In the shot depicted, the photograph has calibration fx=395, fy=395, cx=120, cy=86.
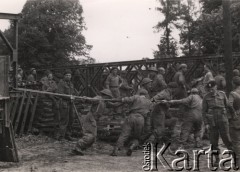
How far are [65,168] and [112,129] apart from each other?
14.3ft

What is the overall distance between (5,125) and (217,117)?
473cm

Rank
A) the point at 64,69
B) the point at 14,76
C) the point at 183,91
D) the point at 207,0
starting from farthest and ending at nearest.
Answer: the point at 207,0
the point at 64,69
the point at 183,91
the point at 14,76

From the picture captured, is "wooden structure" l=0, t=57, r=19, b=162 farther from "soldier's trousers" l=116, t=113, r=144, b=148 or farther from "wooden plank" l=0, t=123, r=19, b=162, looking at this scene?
"soldier's trousers" l=116, t=113, r=144, b=148

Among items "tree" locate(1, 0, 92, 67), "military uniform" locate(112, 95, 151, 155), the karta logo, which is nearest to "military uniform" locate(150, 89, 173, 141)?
"military uniform" locate(112, 95, 151, 155)

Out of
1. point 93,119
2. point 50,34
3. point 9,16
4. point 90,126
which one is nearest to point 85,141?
point 90,126

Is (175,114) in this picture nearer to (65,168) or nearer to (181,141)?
(181,141)

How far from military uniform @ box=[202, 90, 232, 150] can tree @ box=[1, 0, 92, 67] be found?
27.5 metres

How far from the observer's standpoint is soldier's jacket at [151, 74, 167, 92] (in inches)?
478

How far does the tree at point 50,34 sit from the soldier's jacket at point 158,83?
23.6 metres

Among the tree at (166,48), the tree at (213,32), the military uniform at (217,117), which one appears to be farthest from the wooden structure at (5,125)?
the tree at (166,48)

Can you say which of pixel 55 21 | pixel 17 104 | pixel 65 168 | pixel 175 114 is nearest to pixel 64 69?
pixel 17 104

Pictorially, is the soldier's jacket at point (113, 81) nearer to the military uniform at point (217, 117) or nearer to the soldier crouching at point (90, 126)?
the soldier crouching at point (90, 126)

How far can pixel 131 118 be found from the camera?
400 inches

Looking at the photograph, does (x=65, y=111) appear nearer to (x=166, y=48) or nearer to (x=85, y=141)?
(x=85, y=141)
